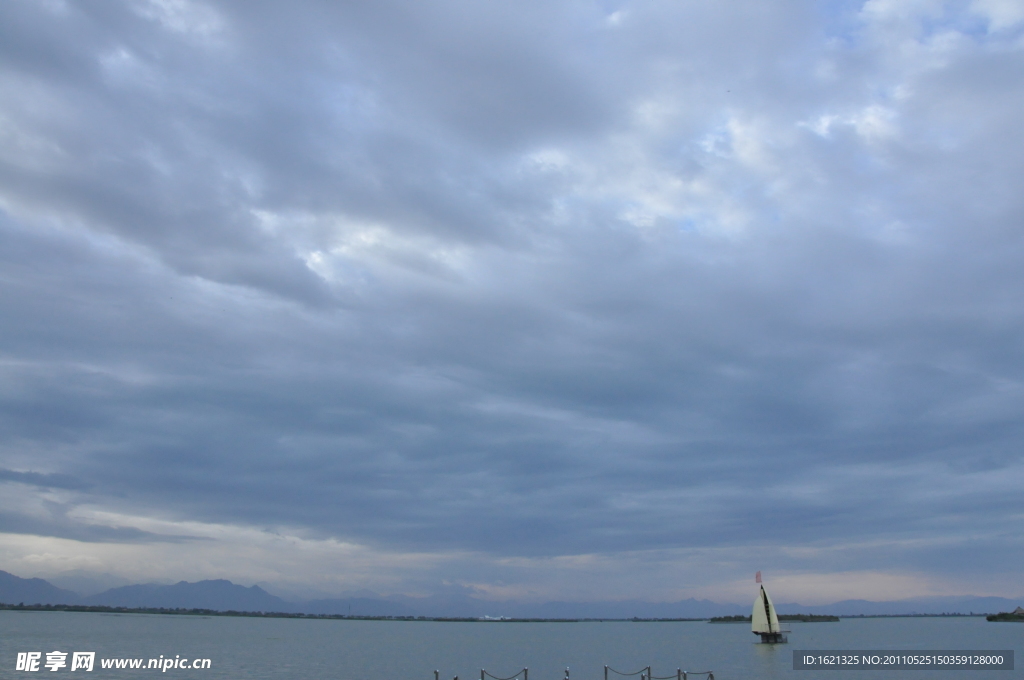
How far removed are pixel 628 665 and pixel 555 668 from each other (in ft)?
31.6

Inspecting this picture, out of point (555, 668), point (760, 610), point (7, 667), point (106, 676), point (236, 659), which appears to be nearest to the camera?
point (106, 676)

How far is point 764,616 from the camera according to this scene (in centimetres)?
11306

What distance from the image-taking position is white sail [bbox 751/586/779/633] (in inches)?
4355

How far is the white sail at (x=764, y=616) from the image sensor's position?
11062 cm

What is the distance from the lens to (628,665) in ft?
273

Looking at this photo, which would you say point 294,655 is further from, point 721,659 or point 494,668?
point 721,659

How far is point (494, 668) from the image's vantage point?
→ 259 feet

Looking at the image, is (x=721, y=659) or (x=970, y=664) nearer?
(x=970, y=664)

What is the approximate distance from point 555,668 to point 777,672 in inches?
897

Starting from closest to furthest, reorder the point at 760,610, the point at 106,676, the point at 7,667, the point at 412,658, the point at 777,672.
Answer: the point at 106,676 → the point at 7,667 → the point at 777,672 → the point at 412,658 → the point at 760,610

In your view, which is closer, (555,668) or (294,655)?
(555,668)

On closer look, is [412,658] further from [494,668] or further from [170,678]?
[170,678]

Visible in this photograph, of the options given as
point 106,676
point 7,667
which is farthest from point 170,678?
point 7,667

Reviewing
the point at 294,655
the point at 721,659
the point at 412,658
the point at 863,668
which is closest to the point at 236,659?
the point at 294,655
